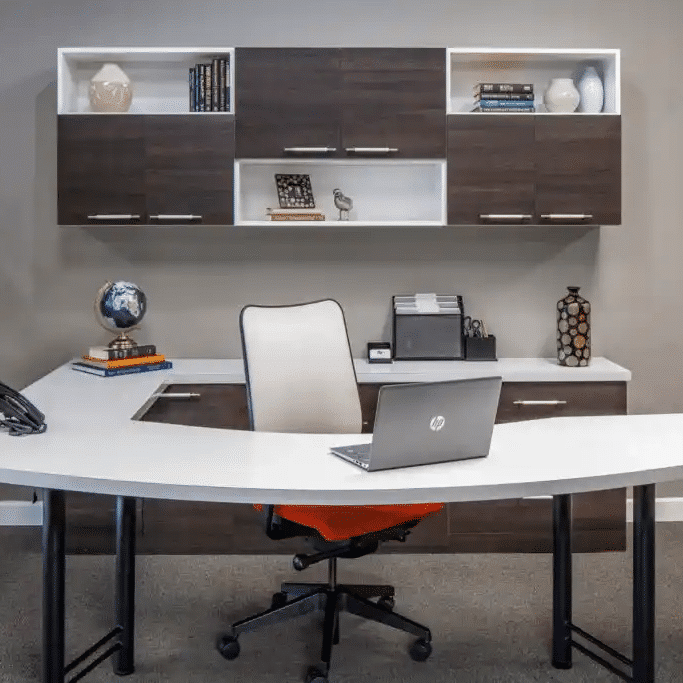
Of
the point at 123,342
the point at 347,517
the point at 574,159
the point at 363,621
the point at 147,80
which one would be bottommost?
the point at 363,621

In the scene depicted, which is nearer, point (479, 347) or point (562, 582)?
point (562, 582)

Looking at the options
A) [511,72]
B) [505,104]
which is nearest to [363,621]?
[505,104]

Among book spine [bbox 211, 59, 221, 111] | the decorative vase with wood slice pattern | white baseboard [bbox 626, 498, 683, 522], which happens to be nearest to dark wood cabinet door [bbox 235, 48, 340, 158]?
book spine [bbox 211, 59, 221, 111]

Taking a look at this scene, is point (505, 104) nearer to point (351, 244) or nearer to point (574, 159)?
point (574, 159)

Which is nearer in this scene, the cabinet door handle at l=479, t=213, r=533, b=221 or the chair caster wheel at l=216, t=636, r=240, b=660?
the chair caster wheel at l=216, t=636, r=240, b=660

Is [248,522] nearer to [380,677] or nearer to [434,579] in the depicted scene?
[434,579]

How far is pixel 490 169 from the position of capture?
4062 millimetres

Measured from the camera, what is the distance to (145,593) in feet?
11.7

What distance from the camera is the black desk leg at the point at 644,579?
2.46m

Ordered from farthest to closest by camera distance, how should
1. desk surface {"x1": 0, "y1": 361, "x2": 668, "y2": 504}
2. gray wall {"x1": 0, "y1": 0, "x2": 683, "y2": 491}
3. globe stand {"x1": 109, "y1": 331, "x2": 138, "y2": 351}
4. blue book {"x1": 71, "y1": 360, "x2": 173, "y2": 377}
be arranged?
1. gray wall {"x1": 0, "y1": 0, "x2": 683, "y2": 491}
2. globe stand {"x1": 109, "y1": 331, "x2": 138, "y2": 351}
3. blue book {"x1": 71, "y1": 360, "x2": 173, "y2": 377}
4. desk surface {"x1": 0, "y1": 361, "x2": 668, "y2": 504}

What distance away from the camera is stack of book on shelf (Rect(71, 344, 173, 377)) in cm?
386

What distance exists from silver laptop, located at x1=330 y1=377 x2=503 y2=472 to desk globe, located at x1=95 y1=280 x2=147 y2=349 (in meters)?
2.01

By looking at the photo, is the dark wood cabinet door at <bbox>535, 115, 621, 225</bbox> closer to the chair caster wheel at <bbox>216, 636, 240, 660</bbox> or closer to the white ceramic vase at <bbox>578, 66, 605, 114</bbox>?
the white ceramic vase at <bbox>578, 66, 605, 114</bbox>

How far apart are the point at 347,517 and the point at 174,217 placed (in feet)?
6.05
